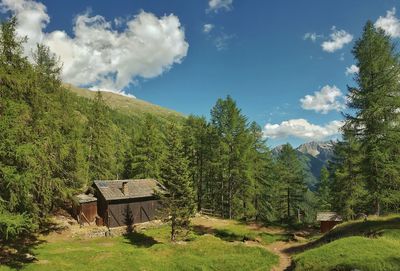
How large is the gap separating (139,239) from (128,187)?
8.15 m

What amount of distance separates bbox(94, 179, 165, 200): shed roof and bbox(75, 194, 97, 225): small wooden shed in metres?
1.92

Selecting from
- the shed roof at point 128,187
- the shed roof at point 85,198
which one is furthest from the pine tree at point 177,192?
the shed roof at point 85,198

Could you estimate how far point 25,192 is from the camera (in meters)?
21.7

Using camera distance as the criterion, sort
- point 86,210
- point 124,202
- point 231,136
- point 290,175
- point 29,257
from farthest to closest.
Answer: point 290,175
point 231,136
point 124,202
point 86,210
point 29,257

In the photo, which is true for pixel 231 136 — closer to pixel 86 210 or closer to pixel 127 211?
pixel 127 211

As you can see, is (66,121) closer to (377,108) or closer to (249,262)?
(249,262)

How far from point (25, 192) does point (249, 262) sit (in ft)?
57.6

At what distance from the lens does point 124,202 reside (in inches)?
1603

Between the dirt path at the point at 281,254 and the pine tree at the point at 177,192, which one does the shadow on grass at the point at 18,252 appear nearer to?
the pine tree at the point at 177,192

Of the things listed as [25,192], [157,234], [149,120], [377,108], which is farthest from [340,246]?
[149,120]

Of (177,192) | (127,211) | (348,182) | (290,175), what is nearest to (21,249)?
(177,192)

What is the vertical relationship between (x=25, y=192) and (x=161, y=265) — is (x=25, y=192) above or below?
above

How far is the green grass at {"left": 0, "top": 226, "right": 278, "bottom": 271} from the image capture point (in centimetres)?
2389

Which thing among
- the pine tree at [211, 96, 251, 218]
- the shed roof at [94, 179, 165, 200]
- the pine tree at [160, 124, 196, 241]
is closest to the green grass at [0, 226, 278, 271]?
the pine tree at [160, 124, 196, 241]
